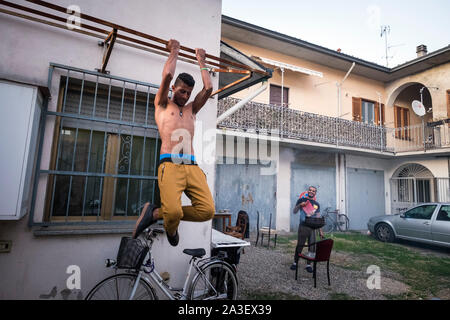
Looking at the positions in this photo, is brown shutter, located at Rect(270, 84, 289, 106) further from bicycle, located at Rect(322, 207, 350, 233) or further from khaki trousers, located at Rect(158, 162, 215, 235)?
khaki trousers, located at Rect(158, 162, 215, 235)

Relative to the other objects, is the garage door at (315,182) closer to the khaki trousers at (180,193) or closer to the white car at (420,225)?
the white car at (420,225)

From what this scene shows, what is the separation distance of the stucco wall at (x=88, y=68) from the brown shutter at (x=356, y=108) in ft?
36.8

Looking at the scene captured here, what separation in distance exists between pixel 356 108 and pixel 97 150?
13112 mm

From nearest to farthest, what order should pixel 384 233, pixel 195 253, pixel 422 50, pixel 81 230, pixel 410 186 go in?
1. pixel 81 230
2. pixel 195 253
3. pixel 384 233
4. pixel 410 186
5. pixel 422 50

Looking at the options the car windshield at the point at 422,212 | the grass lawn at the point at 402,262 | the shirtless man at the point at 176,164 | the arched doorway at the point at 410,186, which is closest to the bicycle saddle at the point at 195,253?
the shirtless man at the point at 176,164

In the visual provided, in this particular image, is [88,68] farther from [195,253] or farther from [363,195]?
[363,195]

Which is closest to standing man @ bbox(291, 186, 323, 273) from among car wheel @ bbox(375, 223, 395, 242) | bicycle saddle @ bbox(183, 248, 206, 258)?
bicycle saddle @ bbox(183, 248, 206, 258)

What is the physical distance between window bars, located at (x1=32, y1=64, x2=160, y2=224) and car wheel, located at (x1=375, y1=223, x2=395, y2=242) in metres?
8.93

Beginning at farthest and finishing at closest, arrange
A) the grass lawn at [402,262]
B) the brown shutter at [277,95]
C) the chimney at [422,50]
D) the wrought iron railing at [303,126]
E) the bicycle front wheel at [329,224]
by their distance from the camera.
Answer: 1. the chimney at [422,50]
2. the bicycle front wheel at [329,224]
3. the brown shutter at [277,95]
4. the wrought iron railing at [303,126]
5. the grass lawn at [402,262]

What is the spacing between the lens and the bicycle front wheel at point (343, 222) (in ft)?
38.7

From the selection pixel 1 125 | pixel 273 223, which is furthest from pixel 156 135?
pixel 273 223

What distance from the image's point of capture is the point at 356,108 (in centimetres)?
1303

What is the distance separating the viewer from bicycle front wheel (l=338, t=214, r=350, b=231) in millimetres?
11784

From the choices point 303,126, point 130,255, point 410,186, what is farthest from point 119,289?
point 410,186
